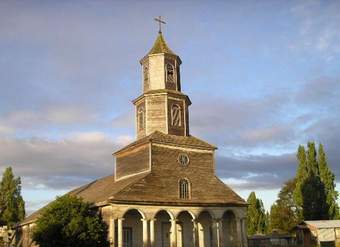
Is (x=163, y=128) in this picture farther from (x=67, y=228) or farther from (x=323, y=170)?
(x=323, y=170)

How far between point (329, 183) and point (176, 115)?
95.0 feet

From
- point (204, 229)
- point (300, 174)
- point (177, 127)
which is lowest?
point (204, 229)

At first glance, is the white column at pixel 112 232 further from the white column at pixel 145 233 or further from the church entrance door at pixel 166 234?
the church entrance door at pixel 166 234

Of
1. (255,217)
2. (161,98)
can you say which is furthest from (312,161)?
(161,98)

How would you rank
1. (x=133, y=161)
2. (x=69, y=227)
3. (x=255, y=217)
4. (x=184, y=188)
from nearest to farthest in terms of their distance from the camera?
(x=69, y=227), (x=184, y=188), (x=133, y=161), (x=255, y=217)

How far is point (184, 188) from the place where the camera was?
3953 cm

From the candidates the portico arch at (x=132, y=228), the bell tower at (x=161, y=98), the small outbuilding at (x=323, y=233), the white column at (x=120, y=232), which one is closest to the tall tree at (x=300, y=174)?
the small outbuilding at (x=323, y=233)

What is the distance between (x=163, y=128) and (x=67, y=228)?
1250cm

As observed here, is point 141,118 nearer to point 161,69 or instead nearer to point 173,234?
point 161,69

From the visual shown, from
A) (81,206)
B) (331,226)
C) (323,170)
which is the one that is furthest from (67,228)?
(323,170)

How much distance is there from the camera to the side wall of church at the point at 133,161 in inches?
1547

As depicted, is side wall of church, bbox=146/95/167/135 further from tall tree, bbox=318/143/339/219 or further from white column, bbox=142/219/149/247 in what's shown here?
tall tree, bbox=318/143/339/219

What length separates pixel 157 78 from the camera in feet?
140

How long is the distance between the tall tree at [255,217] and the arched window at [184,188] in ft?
140
